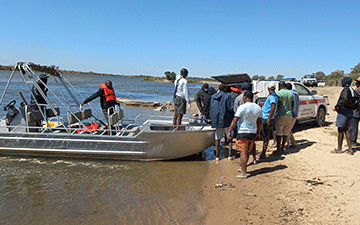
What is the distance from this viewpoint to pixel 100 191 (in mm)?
5082

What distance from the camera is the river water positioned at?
420 centimetres

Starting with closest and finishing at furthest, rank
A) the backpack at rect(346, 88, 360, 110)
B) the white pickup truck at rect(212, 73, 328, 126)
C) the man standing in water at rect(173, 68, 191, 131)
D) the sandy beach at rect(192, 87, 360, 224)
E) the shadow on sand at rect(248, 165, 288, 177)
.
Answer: the sandy beach at rect(192, 87, 360, 224) → the shadow on sand at rect(248, 165, 288, 177) → the backpack at rect(346, 88, 360, 110) → the man standing in water at rect(173, 68, 191, 131) → the white pickup truck at rect(212, 73, 328, 126)

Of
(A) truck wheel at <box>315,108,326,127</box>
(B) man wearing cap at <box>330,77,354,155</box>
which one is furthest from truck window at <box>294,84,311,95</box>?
(B) man wearing cap at <box>330,77,354,155</box>

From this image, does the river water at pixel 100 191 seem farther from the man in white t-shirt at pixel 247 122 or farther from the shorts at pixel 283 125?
the shorts at pixel 283 125

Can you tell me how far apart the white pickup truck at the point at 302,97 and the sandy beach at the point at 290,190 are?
2.41m

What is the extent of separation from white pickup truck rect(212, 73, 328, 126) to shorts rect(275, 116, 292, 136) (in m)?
1.85

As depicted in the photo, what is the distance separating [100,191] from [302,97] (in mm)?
7102

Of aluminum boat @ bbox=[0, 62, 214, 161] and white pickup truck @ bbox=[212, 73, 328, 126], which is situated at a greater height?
white pickup truck @ bbox=[212, 73, 328, 126]

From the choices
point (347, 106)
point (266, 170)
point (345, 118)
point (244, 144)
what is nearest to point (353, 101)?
point (347, 106)

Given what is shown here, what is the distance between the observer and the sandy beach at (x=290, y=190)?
383 centimetres

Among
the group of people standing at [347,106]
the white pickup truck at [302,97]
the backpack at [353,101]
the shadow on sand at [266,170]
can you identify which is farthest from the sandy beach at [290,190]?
the white pickup truck at [302,97]

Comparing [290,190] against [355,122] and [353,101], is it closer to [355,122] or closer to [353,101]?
[353,101]

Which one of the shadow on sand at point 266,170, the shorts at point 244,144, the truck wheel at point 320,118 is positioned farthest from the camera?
the truck wheel at point 320,118

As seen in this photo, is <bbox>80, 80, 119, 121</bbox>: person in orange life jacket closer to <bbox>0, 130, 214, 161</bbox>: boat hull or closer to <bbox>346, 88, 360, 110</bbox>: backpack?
<bbox>0, 130, 214, 161</bbox>: boat hull
